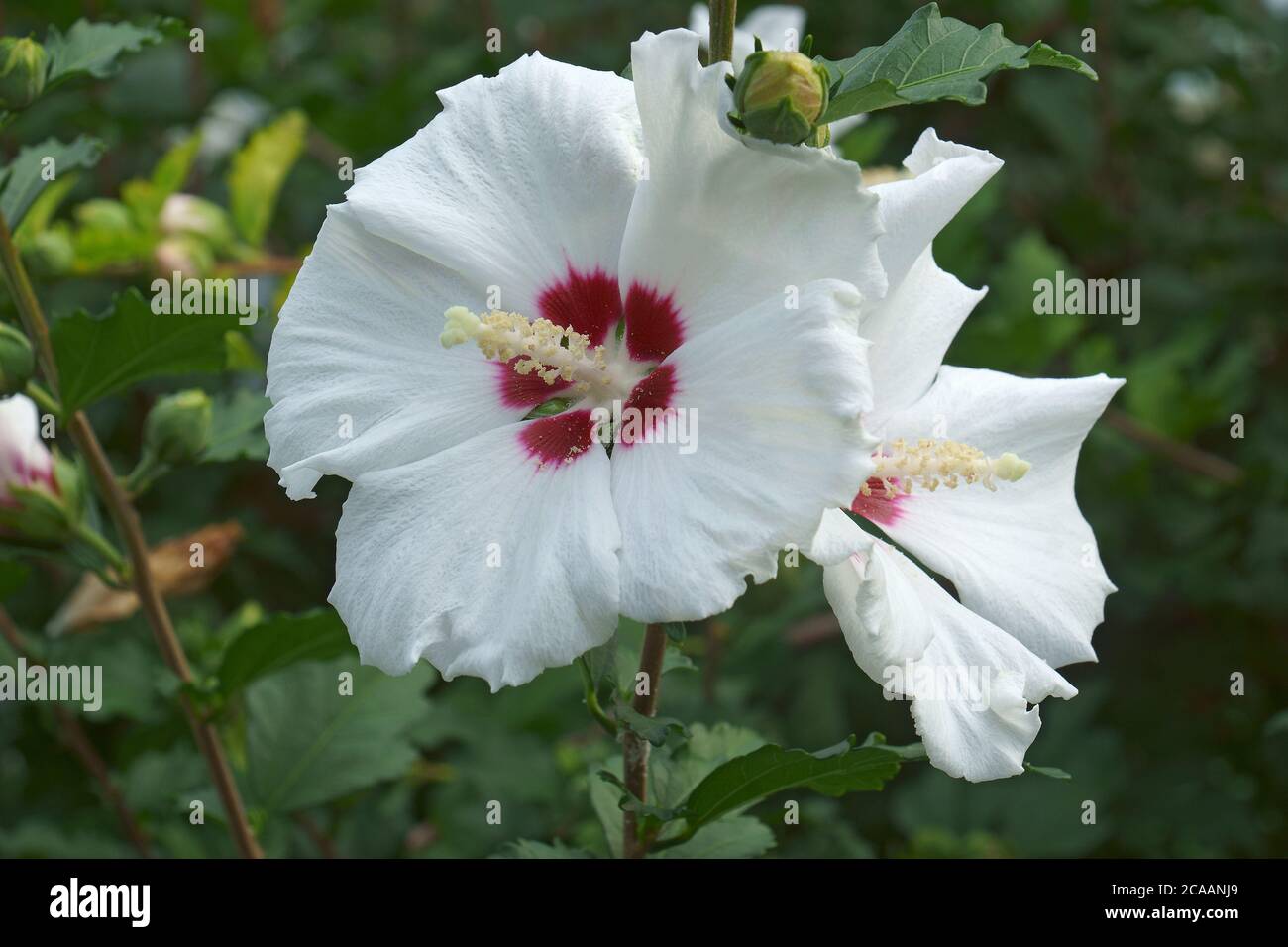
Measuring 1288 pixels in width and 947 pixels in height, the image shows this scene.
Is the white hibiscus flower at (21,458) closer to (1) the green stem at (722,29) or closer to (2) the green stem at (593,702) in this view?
(2) the green stem at (593,702)

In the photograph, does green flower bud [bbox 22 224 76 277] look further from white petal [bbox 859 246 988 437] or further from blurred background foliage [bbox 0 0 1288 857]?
white petal [bbox 859 246 988 437]

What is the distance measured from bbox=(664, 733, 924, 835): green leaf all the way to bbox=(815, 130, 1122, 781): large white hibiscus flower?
0.27 feet

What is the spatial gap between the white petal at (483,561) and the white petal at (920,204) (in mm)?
249

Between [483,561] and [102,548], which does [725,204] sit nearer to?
[483,561]

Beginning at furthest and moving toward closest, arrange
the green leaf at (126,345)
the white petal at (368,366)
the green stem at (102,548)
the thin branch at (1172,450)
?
the thin branch at (1172,450) < the green stem at (102,548) < the green leaf at (126,345) < the white petal at (368,366)

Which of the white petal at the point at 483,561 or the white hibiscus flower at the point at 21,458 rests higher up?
the white hibiscus flower at the point at 21,458

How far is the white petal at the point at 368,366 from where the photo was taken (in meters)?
0.92

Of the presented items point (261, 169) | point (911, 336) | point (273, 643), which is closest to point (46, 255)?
point (261, 169)

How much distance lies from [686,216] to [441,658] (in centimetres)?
32

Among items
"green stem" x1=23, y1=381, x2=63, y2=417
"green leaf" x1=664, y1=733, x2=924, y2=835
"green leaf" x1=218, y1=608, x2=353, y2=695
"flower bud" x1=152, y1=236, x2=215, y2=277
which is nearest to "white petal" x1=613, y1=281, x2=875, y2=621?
"green leaf" x1=664, y1=733, x2=924, y2=835

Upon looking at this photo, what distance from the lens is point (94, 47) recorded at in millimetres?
1303

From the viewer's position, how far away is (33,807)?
186 centimetres

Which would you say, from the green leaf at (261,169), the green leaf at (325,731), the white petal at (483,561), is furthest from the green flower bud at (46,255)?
the white petal at (483,561)

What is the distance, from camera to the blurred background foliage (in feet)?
5.38
